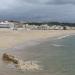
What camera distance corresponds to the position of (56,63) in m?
24.9

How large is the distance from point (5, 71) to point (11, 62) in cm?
319

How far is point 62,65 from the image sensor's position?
2397 cm

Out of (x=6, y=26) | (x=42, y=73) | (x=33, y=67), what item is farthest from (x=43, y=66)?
(x=6, y=26)

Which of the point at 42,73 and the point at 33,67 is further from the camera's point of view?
the point at 33,67

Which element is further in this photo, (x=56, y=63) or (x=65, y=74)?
(x=56, y=63)

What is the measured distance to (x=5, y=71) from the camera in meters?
20.5

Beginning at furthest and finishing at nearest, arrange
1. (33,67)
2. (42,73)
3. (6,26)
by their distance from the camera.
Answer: (6,26) < (33,67) < (42,73)

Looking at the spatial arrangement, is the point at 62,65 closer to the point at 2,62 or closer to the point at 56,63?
the point at 56,63

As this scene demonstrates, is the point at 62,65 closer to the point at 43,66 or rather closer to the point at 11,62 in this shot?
the point at 43,66

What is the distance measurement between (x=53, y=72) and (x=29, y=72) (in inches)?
65.5

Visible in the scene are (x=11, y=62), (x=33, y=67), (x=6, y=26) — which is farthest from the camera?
(x=6, y=26)

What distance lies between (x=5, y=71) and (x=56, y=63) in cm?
571

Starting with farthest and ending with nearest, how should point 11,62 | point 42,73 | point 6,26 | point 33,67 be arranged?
point 6,26
point 11,62
point 33,67
point 42,73

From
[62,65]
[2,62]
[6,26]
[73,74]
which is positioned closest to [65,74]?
[73,74]
